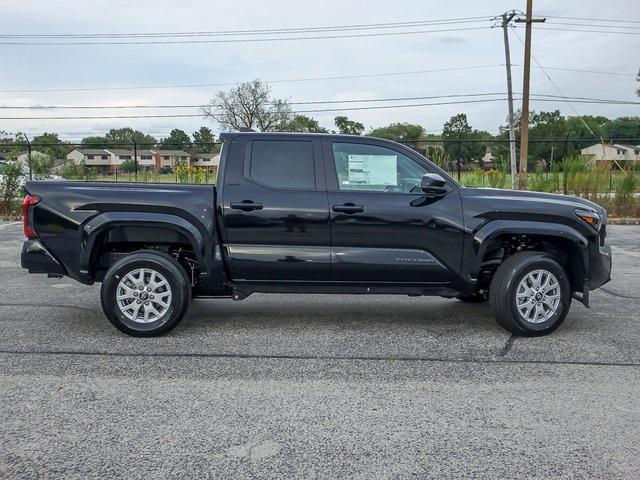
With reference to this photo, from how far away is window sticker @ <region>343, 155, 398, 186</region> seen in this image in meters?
5.76

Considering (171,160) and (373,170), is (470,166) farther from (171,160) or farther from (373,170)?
(373,170)

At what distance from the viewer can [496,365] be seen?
4855 mm

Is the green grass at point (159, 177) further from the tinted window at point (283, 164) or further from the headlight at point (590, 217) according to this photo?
the headlight at point (590, 217)

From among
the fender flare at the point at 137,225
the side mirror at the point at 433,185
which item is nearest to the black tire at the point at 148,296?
the fender flare at the point at 137,225

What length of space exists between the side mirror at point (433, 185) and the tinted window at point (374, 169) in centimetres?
14

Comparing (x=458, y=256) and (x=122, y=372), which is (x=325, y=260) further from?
(x=122, y=372)

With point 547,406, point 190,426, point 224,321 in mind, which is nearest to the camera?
point 190,426

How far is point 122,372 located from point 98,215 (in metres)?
1.61

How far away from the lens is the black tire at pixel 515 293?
18.3 ft

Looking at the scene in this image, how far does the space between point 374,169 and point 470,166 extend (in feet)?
54.2

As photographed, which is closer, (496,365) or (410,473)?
(410,473)

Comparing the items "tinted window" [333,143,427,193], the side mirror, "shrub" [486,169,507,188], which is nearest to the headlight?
the side mirror

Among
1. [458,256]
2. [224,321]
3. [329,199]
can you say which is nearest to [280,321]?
[224,321]

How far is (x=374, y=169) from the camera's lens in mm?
5809
